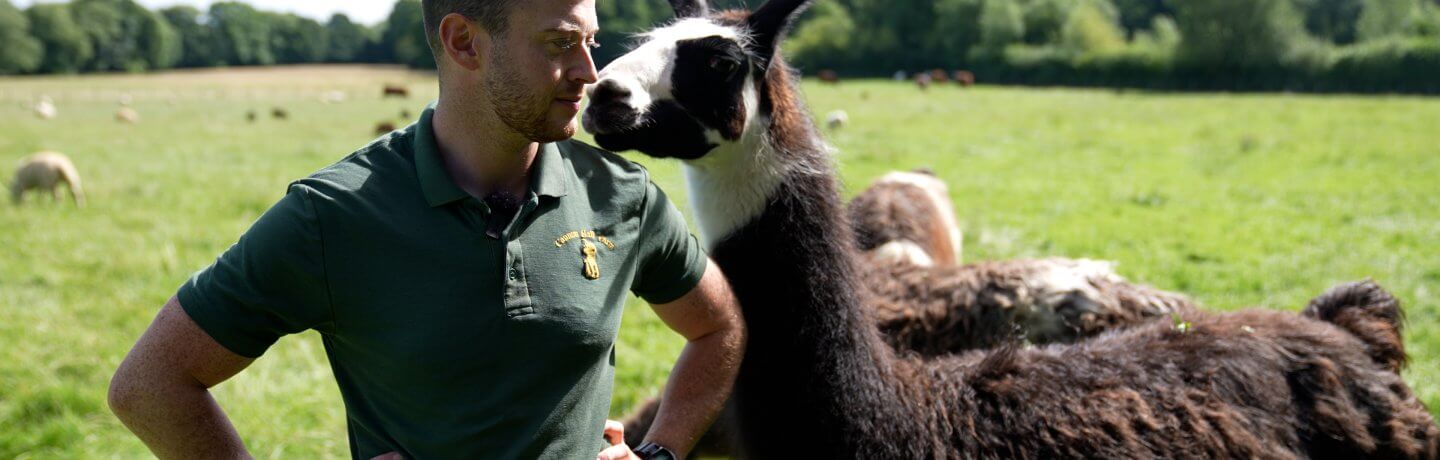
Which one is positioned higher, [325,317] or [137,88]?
[325,317]

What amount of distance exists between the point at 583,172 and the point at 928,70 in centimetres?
6728

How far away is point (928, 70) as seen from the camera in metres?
66.9

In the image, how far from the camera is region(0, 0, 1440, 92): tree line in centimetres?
4684

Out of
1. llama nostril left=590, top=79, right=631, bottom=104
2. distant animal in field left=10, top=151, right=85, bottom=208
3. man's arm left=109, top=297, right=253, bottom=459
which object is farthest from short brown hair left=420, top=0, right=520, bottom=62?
distant animal in field left=10, top=151, right=85, bottom=208

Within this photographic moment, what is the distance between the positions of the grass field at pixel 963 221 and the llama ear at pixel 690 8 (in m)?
0.87

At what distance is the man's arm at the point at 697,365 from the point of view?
222 cm

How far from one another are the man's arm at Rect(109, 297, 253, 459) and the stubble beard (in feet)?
2.08

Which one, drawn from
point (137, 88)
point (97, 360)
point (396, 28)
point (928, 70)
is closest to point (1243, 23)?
point (928, 70)

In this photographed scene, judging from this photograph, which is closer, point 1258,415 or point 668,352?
point 1258,415

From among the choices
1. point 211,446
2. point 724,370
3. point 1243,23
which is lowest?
point 1243,23

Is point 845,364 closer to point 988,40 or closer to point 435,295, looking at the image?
point 435,295

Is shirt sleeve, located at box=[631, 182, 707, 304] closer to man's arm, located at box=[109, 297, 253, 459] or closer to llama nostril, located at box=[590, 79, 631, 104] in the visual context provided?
llama nostril, located at box=[590, 79, 631, 104]

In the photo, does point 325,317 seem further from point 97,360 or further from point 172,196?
point 172,196

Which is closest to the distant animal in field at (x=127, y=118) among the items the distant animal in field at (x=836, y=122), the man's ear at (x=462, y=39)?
the distant animal in field at (x=836, y=122)
